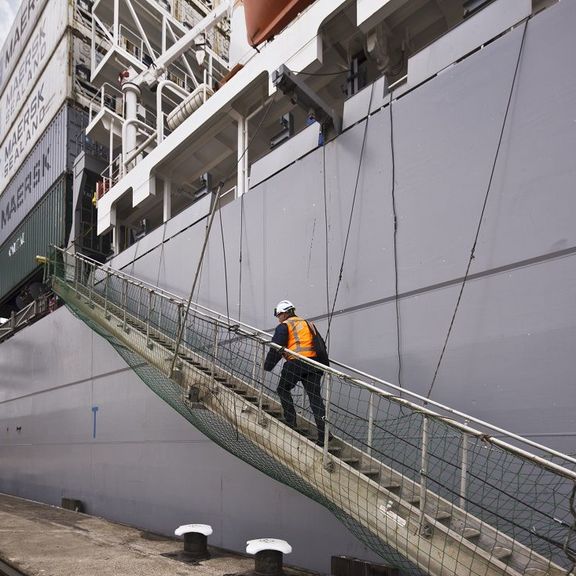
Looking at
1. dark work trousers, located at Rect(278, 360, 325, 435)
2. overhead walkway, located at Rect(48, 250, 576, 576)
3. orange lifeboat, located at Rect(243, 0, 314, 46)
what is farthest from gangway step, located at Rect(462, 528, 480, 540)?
orange lifeboat, located at Rect(243, 0, 314, 46)

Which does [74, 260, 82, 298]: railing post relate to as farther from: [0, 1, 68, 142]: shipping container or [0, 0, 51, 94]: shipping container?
[0, 0, 51, 94]: shipping container

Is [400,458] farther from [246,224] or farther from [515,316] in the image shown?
[246,224]

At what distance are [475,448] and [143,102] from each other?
11777 millimetres

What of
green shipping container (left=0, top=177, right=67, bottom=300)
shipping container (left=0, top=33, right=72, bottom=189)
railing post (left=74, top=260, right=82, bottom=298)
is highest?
shipping container (left=0, top=33, right=72, bottom=189)

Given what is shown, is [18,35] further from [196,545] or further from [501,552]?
[501,552]

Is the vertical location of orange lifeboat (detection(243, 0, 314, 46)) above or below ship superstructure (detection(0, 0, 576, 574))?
above

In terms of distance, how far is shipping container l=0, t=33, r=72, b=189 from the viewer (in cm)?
1400

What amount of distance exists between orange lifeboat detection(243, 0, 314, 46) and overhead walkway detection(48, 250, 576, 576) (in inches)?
161

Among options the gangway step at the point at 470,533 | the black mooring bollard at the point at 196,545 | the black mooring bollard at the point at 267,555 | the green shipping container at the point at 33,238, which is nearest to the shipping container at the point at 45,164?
the green shipping container at the point at 33,238

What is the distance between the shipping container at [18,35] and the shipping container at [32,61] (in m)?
0.25

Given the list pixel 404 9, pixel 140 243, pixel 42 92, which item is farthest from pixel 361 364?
pixel 42 92

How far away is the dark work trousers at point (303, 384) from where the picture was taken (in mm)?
4250

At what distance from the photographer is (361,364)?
5.00m

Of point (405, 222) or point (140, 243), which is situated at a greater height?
point (140, 243)
